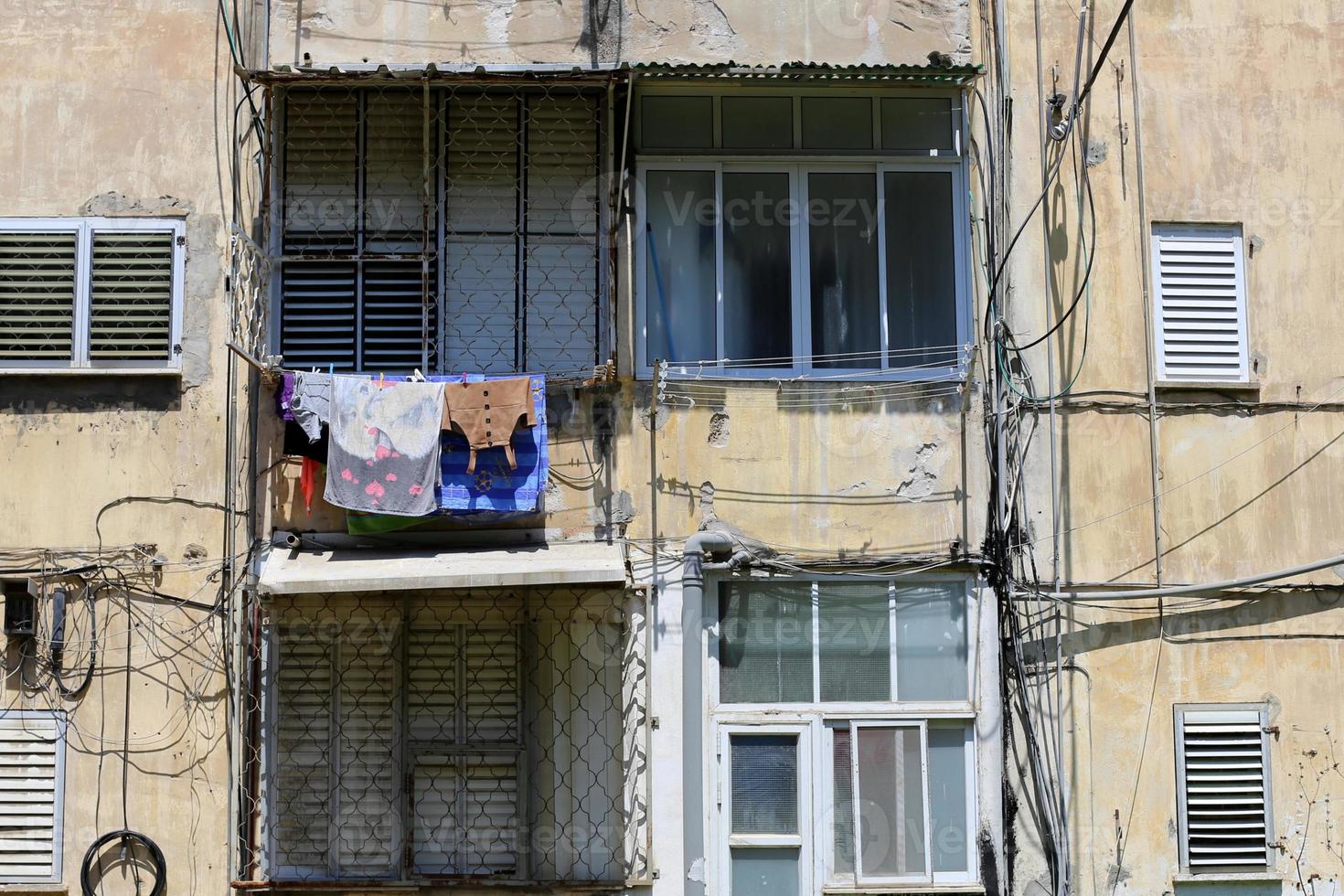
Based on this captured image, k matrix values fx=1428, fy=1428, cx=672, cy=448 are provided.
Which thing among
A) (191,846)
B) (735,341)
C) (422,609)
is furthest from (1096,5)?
(191,846)

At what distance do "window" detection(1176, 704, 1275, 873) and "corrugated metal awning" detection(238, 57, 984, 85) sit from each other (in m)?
4.07

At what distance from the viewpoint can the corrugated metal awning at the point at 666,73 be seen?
26.9 ft

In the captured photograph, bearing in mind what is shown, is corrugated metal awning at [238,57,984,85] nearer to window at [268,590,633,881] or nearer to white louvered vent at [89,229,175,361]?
white louvered vent at [89,229,175,361]

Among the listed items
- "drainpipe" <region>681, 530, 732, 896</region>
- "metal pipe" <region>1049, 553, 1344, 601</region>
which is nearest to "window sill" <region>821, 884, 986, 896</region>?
"drainpipe" <region>681, 530, 732, 896</region>

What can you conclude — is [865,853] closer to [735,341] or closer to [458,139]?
[735,341]

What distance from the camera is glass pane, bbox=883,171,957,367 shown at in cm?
888

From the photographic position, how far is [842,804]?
844 centimetres

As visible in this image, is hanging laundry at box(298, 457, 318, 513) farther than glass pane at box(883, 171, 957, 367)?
No

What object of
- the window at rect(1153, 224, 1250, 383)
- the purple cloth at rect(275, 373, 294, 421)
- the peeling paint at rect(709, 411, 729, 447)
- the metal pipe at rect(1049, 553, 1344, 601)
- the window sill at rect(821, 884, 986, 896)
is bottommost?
the window sill at rect(821, 884, 986, 896)

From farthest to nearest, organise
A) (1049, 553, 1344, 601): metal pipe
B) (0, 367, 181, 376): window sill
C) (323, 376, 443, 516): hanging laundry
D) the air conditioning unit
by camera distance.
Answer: (0, 367, 181, 376): window sill
the air conditioning unit
(323, 376, 443, 516): hanging laundry
(1049, 553, 1344, 601): metal pipe

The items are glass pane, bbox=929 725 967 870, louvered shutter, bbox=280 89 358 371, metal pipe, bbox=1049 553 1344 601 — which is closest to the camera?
metal pipe, bbox=1049 553 1344 601

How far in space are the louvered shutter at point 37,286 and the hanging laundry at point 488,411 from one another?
97.3 inches

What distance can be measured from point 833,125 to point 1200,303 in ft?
8.32

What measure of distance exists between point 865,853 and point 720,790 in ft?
3.06
